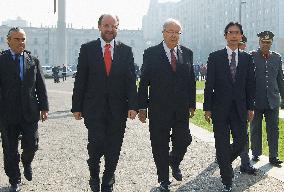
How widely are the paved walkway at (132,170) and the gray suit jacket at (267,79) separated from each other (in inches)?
39.1

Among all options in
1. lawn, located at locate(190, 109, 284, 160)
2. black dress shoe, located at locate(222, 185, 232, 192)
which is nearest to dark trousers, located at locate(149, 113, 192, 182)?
black dress shoe, located at locate(222, 185, 232, 192)

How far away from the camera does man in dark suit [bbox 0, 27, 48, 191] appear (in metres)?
5.86

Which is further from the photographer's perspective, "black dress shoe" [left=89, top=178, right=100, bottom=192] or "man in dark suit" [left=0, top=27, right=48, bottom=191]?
"man in dark suit" [left=0, top=27, right=48, bottom=191]

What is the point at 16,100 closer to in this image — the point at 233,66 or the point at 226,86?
the point at 226,86

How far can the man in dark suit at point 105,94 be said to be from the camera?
549 centimetres

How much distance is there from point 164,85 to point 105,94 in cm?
78

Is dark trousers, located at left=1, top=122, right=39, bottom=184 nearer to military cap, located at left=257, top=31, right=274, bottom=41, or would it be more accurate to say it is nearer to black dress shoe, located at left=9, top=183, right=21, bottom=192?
black dress shoe, located at left=9, top=183, right=21, bottom=192

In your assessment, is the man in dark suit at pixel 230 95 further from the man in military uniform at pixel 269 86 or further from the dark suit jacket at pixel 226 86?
the man in military uniform at pixel 269 86

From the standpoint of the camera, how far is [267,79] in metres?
7.54

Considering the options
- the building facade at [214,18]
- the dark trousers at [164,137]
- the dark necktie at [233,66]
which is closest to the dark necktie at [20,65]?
the dark trousers at [164,137]

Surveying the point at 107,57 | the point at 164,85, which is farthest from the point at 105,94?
the point at 164,85

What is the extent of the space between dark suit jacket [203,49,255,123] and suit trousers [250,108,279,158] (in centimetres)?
173

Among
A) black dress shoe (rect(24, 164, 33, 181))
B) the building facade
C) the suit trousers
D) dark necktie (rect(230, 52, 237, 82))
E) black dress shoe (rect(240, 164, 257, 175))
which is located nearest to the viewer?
dark necktie (rect(230, 52, 237, 82))

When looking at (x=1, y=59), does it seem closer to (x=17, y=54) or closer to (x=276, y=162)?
(x=17, y=54)
